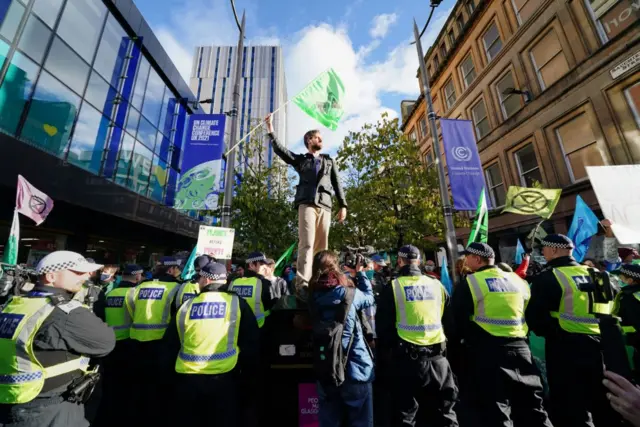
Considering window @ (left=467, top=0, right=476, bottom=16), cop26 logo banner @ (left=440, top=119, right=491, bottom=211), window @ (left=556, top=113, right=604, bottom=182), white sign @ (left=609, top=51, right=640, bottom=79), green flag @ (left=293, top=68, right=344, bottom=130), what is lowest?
cop26 logo banner @ (left=440, top=119, right=491, bottom=211)

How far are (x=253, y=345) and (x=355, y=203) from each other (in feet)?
32.7

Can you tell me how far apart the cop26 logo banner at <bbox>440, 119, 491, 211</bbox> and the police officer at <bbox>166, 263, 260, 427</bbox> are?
19.6 feet

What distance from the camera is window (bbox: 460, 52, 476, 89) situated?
18.8m

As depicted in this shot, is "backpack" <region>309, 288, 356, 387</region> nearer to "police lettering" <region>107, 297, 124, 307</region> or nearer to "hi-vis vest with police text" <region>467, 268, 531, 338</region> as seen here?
"hi-vis vest with police text" <region>467, 268, 531, 338</region>

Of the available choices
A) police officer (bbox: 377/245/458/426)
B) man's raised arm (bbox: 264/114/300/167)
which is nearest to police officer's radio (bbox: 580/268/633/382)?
police officer (bbox: 377/245/458/426)

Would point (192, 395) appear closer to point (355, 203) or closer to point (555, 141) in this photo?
point (355, 203)

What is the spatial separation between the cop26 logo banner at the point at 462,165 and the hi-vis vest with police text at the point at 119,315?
23.3ft

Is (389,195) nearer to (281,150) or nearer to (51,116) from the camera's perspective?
(281,150)

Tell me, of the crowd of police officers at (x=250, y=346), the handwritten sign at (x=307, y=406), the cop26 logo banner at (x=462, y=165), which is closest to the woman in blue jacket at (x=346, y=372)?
the handwritten sign at (x=307, y=406)

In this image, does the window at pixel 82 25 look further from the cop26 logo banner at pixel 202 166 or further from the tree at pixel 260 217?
the cop26 logo banner at pixel 202 166

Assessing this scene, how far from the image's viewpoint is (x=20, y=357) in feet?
6.97

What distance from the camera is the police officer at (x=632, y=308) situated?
9.76ft

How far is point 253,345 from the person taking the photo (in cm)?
306

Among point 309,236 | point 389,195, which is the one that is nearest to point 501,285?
point 309,236
